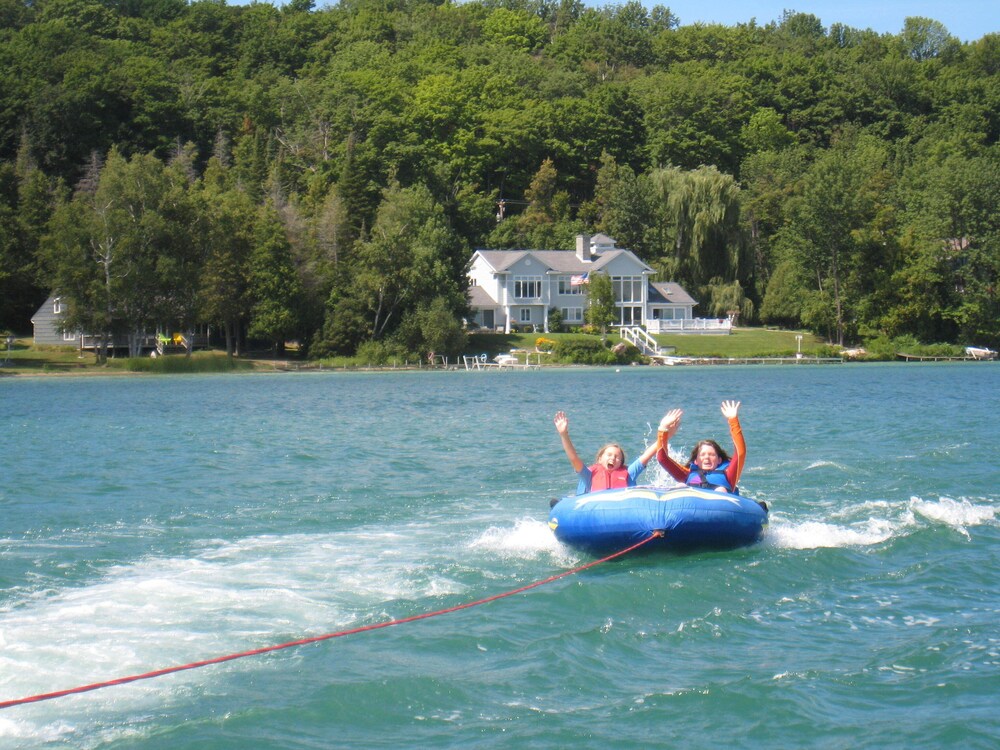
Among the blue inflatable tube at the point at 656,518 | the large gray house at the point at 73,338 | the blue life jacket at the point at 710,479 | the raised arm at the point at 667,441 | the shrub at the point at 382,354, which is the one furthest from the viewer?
the large gray house at the point at 73,338

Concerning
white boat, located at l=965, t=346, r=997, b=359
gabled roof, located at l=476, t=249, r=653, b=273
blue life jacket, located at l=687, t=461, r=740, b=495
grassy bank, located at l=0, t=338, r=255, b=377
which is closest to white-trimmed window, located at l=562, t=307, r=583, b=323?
gabled roof, located at l=476, t=249, r=653, b=273

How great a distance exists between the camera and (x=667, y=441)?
45.1ft

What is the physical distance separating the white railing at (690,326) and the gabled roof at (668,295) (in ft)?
15.2

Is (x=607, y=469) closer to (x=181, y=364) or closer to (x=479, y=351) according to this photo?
(x=181, y=364)

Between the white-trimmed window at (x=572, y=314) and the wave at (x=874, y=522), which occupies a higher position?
the white-trimmed window at (x=572, y=314)

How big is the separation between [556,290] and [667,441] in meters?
75.7

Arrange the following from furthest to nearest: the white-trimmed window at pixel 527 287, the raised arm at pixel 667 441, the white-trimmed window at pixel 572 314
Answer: the white-trimmed window at pixel 572 314
the white-trimmed window at pixel 527 287
the raised arm at pixel 667 441

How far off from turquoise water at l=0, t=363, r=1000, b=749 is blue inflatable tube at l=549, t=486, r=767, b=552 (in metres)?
0.32

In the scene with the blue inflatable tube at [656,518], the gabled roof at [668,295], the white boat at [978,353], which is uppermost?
the gabled roof at [668,295]

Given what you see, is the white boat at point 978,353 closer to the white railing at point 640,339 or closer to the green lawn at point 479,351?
the green lawn at point 479,351

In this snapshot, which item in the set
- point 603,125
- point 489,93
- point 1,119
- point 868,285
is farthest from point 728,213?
point 1,119

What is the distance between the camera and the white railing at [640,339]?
3081 inches

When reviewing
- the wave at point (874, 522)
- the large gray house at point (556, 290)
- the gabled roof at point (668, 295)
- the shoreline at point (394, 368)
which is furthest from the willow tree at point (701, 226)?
the wave at point (874, 522)

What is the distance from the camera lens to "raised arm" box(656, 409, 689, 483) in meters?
13.5
